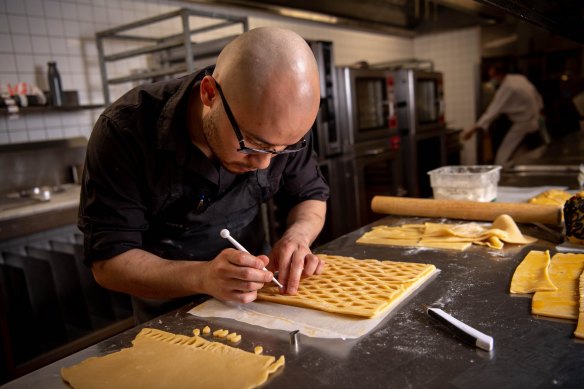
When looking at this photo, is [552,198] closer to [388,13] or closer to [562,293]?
[562,293]

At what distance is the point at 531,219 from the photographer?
166cm

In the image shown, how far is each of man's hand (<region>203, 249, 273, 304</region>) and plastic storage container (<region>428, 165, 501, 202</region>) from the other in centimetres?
122

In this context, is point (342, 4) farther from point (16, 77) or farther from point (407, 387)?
point (407, 387)

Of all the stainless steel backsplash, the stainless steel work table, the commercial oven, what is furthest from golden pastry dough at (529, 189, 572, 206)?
the stainless steel backsplash

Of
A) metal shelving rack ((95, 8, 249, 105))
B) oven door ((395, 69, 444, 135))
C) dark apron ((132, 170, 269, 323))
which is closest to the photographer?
dark apron ((132, 170, 269, 323))

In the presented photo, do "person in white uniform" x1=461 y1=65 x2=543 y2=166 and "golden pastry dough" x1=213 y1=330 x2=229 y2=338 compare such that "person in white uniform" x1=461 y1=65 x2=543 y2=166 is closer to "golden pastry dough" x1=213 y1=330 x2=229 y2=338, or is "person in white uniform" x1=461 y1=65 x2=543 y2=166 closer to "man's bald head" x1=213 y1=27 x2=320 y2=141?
"man's bald head" x1=213 y1=27 x2=320 y2=141

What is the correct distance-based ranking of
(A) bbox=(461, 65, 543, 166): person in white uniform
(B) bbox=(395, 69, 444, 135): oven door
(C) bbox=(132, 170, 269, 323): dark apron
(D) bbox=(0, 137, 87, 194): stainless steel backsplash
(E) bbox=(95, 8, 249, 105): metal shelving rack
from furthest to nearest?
1. (A) bbox=(461, 65, 543, 166): person in white uniform
2. (B) bbox=(395, 69, 444, 135): oven door
3. (D) bbox=(0, 137, 87, 194): stainless steel backsplash
4. (E) bbox=(95, 8, 249, 105): metal shelving rack
5. (C) bbox=(132, 170, 269, 323): dark apron

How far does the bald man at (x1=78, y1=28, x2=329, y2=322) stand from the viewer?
3.43ft

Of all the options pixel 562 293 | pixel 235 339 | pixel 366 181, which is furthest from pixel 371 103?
pixel 235 339

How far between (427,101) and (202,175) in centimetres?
432

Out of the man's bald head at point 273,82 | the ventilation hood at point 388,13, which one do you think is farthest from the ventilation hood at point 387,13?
the man's bald head at point 273,82

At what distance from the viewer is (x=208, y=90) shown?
1165mm

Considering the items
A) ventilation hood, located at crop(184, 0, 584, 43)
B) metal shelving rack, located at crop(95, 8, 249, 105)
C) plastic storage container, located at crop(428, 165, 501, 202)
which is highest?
ventilation hood, located at crop(184, 0, 584, 43)

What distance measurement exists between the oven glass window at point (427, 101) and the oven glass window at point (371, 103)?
0.75 meters
